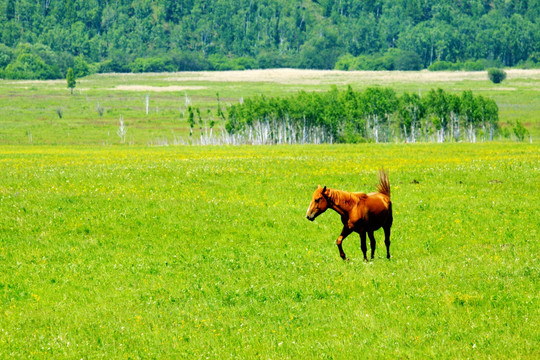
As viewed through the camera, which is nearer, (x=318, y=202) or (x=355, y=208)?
(x=318, y=202)

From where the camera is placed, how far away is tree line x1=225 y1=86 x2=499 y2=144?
124188mm

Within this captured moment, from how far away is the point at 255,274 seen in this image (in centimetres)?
1995

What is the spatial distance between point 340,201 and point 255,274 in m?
3.81

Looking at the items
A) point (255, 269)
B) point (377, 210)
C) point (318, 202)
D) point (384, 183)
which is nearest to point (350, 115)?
point (255, 269)

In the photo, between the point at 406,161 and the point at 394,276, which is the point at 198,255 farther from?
the point at 406,161

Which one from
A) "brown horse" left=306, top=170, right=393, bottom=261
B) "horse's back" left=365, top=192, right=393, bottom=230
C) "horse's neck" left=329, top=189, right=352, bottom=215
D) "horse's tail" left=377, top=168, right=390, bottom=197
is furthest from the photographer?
"horse's tail" left=377, top=168, right=390, bottom=197

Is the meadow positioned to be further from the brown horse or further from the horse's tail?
the horse's tail

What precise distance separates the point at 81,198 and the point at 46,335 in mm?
16778

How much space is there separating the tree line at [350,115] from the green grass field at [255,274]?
3466 inches

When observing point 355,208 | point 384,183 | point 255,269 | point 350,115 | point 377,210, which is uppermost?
point 384,183

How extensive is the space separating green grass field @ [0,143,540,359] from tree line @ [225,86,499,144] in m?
88.0

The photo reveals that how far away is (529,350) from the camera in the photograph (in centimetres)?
1318

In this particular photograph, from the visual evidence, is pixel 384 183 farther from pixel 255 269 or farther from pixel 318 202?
pixel 255 269

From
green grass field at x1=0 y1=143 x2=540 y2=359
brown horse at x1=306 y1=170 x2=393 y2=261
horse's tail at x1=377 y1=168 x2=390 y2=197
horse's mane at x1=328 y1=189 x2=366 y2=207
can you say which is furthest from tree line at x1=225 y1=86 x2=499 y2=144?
horse's mane at x1=328 y1=189 x2=366 y2=207
